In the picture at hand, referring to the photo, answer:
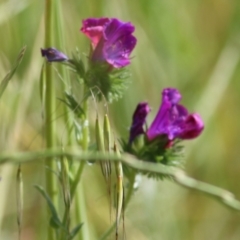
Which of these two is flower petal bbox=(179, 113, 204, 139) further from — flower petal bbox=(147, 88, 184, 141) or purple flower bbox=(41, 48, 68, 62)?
purple flower bbox=(41, 48, 68, 62)

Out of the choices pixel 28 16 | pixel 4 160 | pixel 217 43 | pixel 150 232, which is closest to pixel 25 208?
pixel 150 232

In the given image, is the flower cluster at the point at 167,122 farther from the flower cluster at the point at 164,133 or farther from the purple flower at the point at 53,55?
the purple flower at the point at 53,55

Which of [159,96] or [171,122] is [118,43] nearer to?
[171,122]

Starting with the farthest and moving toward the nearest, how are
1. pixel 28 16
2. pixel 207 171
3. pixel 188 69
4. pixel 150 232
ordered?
pixel 188 69, pixel 207 171, pixel 28 16, pixel 150 232

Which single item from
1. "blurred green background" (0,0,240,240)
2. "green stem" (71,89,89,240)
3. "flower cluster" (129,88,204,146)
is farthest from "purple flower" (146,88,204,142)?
"blurred green background" (0,0,240,240)

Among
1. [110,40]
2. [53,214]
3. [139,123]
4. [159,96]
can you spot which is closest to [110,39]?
[110,40]

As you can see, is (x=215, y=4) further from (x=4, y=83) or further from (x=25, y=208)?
(x=4, y=83)

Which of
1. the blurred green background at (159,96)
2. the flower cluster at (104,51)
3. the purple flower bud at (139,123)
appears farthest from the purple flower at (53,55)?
the blurred green background at (159,96)
